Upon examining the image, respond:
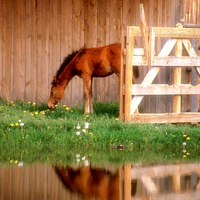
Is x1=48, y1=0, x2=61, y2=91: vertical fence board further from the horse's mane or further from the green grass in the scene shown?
the green grass

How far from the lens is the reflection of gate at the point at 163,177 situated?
506 centimetres

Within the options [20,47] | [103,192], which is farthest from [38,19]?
[103,192]

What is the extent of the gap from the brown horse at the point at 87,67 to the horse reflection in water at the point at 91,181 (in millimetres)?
4681

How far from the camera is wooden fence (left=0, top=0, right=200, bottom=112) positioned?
12.3 metres

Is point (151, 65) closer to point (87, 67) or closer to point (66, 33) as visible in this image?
point (87, 67)

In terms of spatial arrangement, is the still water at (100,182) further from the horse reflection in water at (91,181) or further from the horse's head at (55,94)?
the horse's head at (55,94)

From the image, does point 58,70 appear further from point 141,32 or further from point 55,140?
point 55,140

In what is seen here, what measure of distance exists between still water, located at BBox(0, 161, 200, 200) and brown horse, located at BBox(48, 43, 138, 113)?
4.39 metres

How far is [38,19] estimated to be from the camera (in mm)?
12422

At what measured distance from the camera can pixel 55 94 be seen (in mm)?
11586

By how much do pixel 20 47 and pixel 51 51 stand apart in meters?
0.77

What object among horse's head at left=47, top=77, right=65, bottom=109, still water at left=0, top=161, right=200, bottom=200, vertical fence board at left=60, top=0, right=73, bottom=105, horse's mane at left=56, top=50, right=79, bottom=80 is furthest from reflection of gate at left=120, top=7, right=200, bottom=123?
vertical fence board at left=60, top=0, right=73, bottom=105

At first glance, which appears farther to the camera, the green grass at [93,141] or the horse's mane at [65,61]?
the horse's mane at [65,61]

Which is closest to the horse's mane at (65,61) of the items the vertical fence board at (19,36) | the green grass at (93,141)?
the vertical fence board at (19,36)
